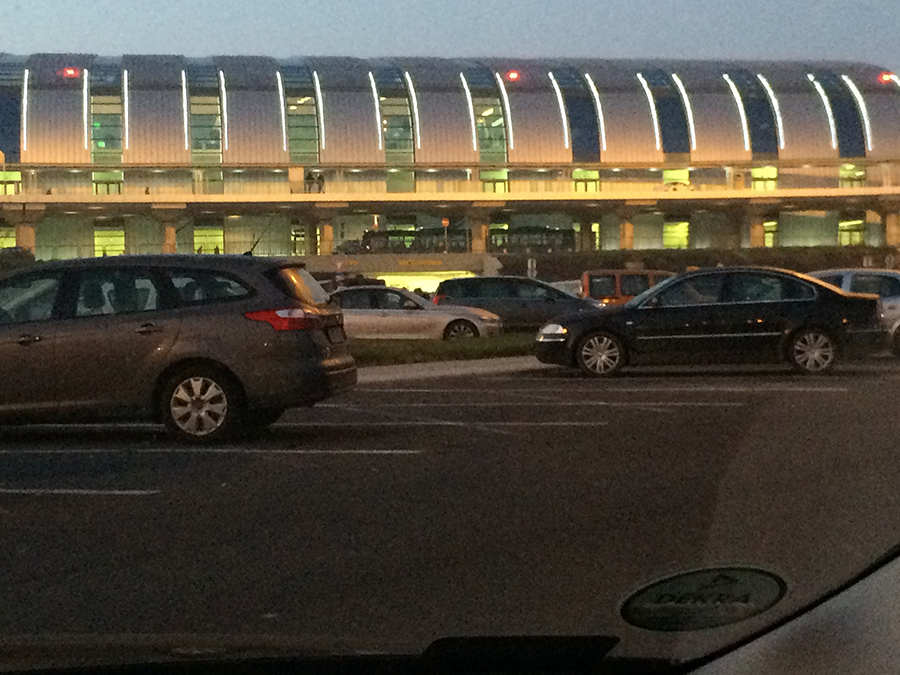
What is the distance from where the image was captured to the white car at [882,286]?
21.5 metres

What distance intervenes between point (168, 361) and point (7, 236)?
60.6 meters

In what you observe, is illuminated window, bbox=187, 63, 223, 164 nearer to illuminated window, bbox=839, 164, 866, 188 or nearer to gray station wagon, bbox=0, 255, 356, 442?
illuminated window, bbox=839, 164, 866, 188

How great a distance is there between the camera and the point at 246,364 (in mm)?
11086

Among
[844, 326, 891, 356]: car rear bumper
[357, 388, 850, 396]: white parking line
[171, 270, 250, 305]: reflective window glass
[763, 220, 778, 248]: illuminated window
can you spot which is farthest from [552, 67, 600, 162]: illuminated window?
[171, 270, 250, 305]: reflective window glass

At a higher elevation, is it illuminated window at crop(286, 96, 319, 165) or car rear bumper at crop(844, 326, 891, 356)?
illuminated window at crop(286, 96, 319, 165)

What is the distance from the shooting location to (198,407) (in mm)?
11180

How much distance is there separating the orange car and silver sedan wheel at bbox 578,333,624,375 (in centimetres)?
1260

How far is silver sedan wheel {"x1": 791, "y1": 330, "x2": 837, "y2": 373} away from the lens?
18.1m

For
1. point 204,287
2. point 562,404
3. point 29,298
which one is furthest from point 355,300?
point 29,298

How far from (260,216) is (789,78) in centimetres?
3174

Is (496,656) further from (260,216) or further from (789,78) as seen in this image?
(789,78)

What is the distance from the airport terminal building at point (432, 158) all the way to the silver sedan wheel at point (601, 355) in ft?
153

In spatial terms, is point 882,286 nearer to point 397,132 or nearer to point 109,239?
point 397,132

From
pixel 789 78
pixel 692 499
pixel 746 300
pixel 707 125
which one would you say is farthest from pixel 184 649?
pixel 789 78
